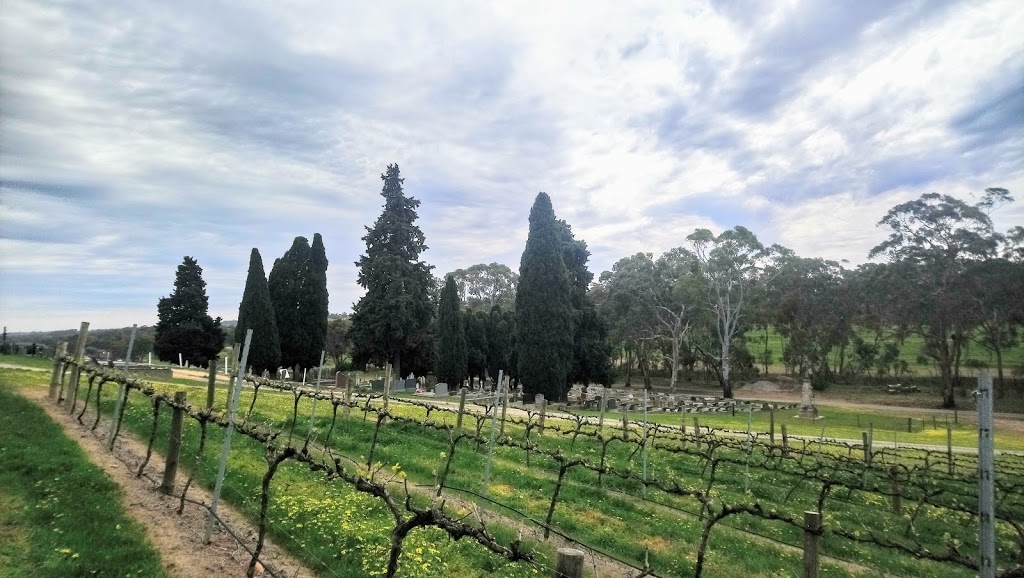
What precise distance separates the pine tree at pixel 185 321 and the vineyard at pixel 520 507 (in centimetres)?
2742

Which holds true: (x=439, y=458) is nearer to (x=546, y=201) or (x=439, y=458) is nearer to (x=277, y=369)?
(x=546, y=201)

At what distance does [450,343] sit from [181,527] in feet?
110

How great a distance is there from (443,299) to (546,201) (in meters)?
11.5

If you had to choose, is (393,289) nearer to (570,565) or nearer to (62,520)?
(62,520)

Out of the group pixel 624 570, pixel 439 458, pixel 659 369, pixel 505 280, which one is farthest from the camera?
pixel 505 280

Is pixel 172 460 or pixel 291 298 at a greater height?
pixel 291 298

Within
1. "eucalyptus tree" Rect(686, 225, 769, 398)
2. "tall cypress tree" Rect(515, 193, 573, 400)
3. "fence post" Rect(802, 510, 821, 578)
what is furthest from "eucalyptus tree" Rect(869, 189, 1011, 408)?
"fence post" Rect(802, 510, 821, 578)

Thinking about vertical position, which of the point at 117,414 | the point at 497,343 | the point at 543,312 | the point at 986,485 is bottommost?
the point at 117,414

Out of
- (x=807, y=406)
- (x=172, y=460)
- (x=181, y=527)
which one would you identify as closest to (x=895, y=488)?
(x=181, y=527)

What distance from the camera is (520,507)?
10.1 m

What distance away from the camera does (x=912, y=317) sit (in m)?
39.9

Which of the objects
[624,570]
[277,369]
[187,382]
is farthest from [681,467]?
[277,369]

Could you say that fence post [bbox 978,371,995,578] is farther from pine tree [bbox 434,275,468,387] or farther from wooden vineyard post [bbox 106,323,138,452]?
pine tree [bbox 434,275,468,387]

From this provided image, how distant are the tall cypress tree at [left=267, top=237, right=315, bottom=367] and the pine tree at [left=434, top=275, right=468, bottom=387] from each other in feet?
33.8
